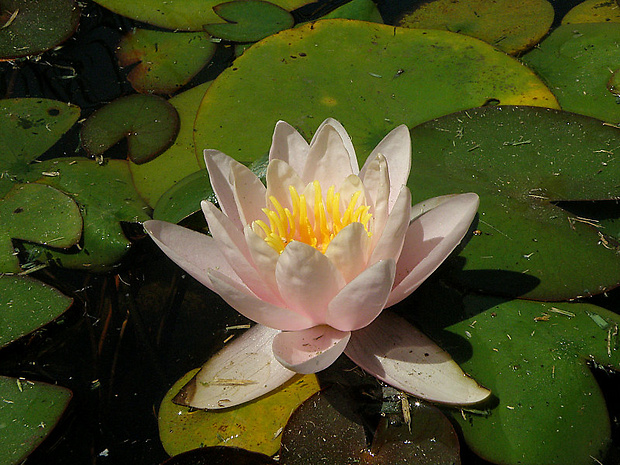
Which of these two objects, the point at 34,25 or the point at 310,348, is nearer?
the point at 310,348

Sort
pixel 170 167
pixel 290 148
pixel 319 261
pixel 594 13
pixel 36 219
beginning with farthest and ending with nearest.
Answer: pixel 594 13 < pixel 170 167 < pixel 36 219 < pixel 290 148 < pixel 319 261

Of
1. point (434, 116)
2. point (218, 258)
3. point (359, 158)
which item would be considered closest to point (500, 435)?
point (218, 258)

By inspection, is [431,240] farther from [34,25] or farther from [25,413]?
[34,25]

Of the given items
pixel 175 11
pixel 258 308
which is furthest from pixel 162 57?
pixel 258 308

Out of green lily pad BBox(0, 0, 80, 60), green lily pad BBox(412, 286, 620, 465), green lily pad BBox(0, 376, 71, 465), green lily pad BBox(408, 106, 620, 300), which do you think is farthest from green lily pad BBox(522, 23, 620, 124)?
green lily pad BBox(0, 0, 80, 60)

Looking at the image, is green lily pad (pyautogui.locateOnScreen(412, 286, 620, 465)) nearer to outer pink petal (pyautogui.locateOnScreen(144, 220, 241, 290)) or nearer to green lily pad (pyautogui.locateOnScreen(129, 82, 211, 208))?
outer pink petal (pyautogui.locateOnScreen(144, 220, 241, 290))

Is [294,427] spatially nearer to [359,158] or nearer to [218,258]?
[218,258]
